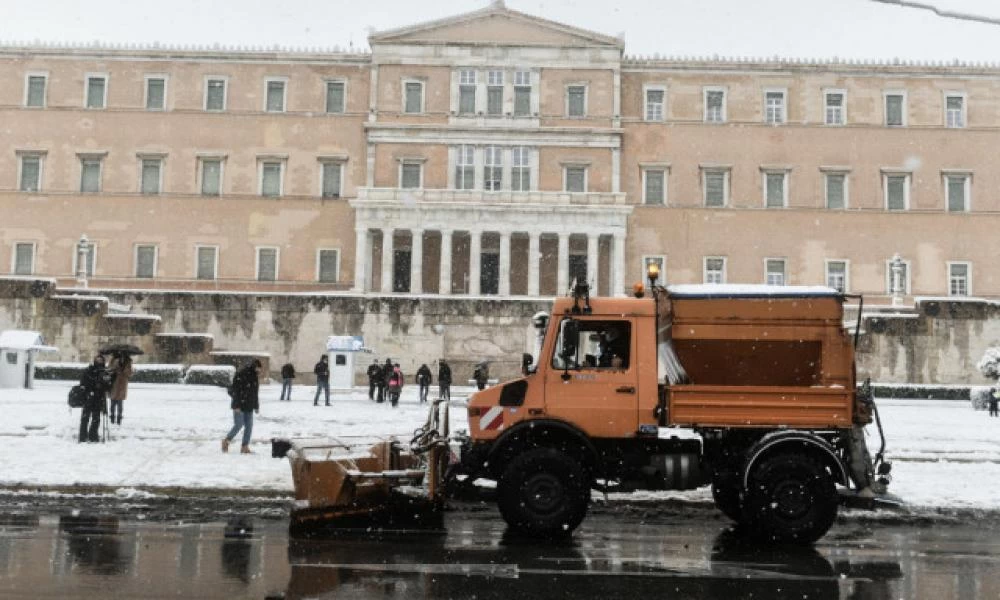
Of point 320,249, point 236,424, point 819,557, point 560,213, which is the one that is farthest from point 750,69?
point 819,557

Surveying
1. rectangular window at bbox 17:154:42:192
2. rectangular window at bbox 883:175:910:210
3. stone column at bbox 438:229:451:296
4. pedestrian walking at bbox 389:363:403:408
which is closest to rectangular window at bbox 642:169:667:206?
stone column at bbox 438:229:451:296

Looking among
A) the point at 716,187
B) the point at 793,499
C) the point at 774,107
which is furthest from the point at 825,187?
the point at 793,499

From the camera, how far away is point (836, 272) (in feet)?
145

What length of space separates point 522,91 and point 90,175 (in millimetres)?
21771

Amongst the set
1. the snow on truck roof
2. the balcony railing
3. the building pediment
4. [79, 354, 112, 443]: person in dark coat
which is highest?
the building pediment

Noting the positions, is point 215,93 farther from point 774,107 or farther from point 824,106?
point 824,106

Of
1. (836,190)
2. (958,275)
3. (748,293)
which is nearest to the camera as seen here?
(748,293)

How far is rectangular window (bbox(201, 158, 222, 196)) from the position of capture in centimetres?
4472

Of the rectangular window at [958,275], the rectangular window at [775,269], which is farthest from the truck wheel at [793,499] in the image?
the rectangular window at [958,275]

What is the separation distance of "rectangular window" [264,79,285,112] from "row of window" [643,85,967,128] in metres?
18.1

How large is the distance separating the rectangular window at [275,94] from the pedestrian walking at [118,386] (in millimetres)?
29749

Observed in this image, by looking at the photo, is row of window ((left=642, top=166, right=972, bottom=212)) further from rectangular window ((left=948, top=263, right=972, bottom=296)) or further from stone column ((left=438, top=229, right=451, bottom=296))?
stone column ((left=438, top=229, right=451, bottom=296))

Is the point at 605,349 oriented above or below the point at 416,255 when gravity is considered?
below

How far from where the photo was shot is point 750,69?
148ft
